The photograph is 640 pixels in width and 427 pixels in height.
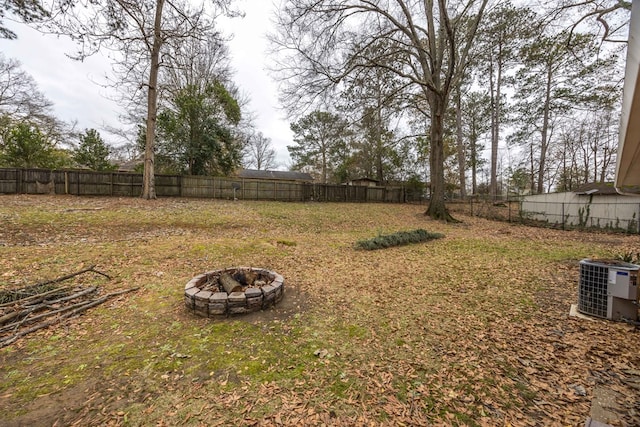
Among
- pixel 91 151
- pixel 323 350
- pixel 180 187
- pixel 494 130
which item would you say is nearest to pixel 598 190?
pixel 494 130

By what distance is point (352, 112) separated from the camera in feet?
37.0

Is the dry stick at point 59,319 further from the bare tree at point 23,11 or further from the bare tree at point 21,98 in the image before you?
the bare tree at point 21,98

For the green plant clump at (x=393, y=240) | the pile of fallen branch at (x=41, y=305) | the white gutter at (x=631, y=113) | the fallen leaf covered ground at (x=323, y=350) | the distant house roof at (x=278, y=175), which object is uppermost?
the distant house roof at (x=278, y=175)

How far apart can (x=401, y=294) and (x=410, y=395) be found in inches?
80.9

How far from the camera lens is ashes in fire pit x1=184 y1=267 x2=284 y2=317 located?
3127 mm

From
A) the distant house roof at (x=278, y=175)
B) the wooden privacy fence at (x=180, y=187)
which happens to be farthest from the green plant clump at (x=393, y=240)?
the distant house roof at (x=278, y=175)

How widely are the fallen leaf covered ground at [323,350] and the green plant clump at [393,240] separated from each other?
4.40 feet

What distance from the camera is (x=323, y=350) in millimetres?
2586

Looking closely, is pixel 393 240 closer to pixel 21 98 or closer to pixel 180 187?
pixel 180 187

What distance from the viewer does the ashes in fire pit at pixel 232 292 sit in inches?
123

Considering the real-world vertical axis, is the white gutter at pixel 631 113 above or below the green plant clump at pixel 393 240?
above

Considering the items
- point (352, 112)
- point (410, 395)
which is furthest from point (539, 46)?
point (410, 395)

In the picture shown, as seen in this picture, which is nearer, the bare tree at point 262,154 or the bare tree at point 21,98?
the bare tree at point 21,98

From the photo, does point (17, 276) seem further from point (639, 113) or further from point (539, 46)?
point (539, 46)
